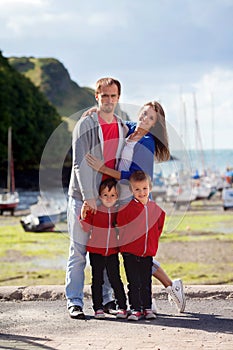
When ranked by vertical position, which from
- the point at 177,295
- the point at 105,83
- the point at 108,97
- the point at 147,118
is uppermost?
the point at 105,83

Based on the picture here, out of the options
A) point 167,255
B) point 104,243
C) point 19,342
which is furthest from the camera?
point 167,255

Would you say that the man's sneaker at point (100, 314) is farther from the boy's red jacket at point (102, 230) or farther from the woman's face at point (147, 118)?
the woman's face at point (147, 118)

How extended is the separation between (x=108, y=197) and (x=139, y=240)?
0.45m

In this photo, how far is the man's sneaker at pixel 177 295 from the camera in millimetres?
6652

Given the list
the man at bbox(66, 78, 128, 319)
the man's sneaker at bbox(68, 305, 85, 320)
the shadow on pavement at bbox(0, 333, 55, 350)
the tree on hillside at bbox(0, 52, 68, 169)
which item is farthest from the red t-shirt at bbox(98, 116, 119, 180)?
the tree on hillside at bbox(0, 52, 68, 169)

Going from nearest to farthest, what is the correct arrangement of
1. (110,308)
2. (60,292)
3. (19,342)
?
(19,342) < (110,308) < (60,292)

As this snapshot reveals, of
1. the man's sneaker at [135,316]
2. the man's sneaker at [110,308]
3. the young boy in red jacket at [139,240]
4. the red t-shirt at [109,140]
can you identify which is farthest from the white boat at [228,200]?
the red t-shirt at [109,140]

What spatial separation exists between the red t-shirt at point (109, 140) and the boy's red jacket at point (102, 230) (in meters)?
0.31

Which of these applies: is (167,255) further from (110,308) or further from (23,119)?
(23,119)

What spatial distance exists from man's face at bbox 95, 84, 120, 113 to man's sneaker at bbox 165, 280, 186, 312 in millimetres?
1667

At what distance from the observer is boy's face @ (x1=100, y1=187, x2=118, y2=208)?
6.25 meters

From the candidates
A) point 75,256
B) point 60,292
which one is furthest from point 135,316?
point 60,292

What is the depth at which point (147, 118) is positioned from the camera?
20.7ft

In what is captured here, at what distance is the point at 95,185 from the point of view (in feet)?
20.5
